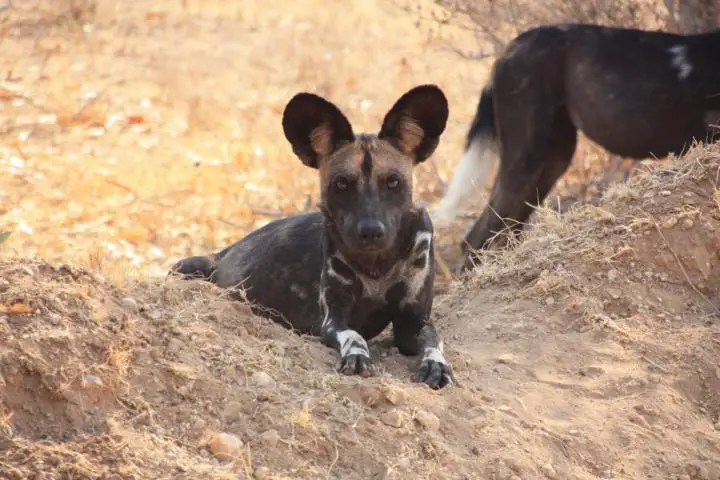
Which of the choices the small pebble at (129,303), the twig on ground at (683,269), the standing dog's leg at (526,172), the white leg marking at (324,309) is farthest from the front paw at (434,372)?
the standing dog's leg at (526,172)

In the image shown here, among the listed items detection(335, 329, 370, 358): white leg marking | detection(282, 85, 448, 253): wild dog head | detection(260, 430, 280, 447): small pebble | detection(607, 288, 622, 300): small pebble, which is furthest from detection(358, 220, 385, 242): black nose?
detection(607, 288, 622, 300): small pebble

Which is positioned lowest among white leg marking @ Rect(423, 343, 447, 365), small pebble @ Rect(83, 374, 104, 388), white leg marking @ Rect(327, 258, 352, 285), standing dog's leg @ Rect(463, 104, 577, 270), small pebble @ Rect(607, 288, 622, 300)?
standing dog's leg @ Rect(463, 104, 577, 270)

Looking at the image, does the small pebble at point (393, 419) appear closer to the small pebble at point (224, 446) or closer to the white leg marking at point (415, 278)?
the small pebble at point (224, 446)

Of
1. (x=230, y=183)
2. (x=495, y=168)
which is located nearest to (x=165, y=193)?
(x=230, y=183)

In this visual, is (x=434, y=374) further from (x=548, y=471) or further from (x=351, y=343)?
(x=548, y=471)

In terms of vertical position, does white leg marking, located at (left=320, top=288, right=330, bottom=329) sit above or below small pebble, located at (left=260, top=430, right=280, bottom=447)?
below

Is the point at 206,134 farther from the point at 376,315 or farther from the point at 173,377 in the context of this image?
the point at 173,377

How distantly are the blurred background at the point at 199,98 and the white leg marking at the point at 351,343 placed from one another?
2.62 m

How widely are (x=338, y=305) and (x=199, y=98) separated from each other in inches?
208

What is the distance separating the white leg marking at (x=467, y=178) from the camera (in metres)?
6.27

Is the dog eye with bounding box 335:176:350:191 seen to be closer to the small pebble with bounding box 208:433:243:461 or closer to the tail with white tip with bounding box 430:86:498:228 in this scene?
the small pebble with bounding box 208:433:243:461

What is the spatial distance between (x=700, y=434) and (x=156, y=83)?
6468 mm

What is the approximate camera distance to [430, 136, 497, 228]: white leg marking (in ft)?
20.6

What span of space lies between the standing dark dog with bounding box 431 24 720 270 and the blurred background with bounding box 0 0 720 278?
0.78 m
